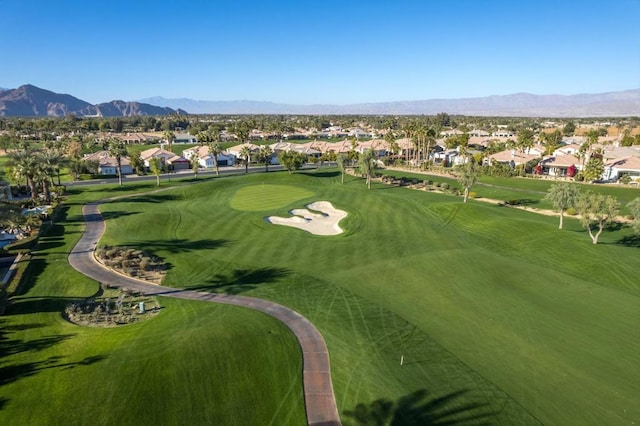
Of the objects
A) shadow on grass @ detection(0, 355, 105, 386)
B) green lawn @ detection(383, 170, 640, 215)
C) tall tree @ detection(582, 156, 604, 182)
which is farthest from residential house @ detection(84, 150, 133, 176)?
tall tree @ detection(582, 156, 604, 182)

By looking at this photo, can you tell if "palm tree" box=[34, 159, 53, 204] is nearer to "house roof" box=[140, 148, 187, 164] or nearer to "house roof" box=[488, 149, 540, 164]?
"house roof" box=[140, 148, 187, 164]

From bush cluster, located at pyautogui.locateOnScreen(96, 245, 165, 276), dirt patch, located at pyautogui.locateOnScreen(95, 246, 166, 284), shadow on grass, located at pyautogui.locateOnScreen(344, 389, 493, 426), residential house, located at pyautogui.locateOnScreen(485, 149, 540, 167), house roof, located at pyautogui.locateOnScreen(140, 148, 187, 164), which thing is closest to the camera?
shadow on grass, located at pyautogui.locateOnScreen(344, 389, 493, 426)

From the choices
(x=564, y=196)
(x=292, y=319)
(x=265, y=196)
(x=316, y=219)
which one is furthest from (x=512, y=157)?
(x=292, y=319)

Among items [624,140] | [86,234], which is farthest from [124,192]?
[624,140]

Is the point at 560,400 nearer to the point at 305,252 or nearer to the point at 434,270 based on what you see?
the point at 434,270

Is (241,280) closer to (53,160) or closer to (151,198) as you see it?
(151,198)

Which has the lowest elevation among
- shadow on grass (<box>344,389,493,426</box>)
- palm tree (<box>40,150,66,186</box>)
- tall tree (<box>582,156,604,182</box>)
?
shadow on grass (<box>344,389,493,426</box>)

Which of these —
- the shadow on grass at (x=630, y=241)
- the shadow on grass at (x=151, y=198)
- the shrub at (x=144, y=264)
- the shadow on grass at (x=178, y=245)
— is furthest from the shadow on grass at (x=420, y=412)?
the shadow on grass at (x=151, y=198)
